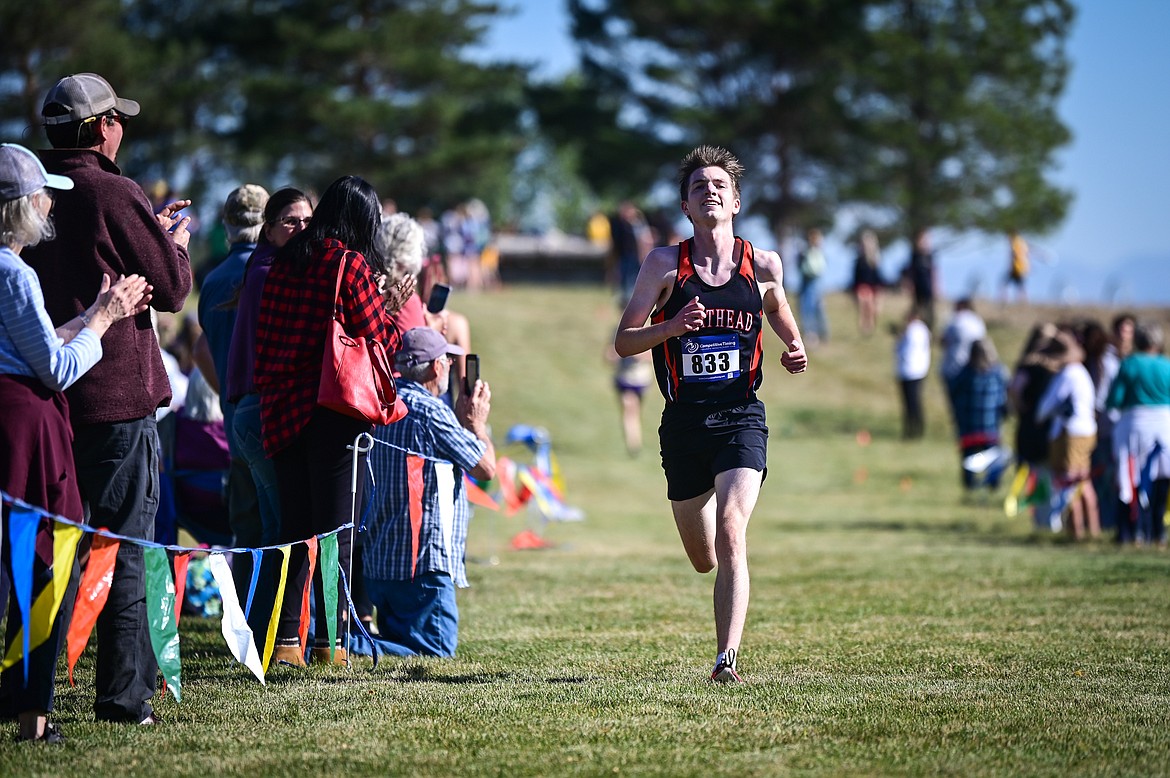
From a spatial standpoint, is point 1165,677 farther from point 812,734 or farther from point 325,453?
point 325,453

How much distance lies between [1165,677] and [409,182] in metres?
37.6

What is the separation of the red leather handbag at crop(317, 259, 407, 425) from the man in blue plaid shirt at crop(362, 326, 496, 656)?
710mm

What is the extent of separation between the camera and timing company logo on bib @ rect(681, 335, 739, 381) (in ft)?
19.6

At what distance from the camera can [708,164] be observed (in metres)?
6.12

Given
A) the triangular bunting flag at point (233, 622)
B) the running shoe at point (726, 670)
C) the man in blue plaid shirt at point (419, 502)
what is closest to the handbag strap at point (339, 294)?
the man in blue plaid shirt at point (419, 502)

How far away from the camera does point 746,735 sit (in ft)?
16.5

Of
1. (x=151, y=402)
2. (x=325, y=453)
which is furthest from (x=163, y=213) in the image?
(x=325, y=453)

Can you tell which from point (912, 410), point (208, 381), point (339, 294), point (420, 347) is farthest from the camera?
point (912, 410)

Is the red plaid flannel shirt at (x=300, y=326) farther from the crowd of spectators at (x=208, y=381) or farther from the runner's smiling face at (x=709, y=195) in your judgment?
the runner's smiling face at (x=709, y=195)

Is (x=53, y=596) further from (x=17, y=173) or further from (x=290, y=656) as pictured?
(x=290, y=656)

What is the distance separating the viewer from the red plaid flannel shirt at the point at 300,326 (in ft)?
20.0

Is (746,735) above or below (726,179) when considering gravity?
below

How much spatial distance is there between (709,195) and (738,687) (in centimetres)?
201

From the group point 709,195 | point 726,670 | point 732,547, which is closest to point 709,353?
point 709,195
